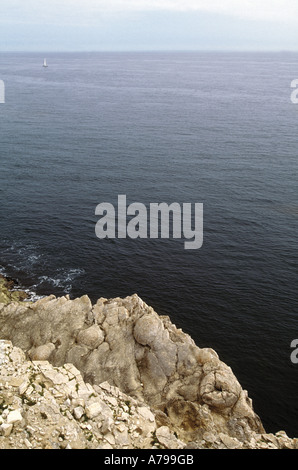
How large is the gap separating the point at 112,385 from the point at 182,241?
41548 mm

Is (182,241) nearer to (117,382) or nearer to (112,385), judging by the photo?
(117,382)

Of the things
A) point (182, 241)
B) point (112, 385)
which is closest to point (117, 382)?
point (112, 385)

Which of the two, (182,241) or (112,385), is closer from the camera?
(112,385)

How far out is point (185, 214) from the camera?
3290 inches

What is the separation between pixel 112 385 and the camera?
36.5 metres

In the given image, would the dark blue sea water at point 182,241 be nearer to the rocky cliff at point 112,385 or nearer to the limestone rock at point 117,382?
the limestone rock at point 117,382

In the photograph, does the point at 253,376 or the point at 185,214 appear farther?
the point at 185,214

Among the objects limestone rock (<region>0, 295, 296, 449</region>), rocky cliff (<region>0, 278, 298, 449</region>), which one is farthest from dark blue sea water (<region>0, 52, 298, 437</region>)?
rocky cliff (<region>0, 278, 298, 449</region>)

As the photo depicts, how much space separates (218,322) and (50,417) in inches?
1323

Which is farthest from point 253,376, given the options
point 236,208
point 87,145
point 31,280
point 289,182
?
point 87,145

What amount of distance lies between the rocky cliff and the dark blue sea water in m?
11.7

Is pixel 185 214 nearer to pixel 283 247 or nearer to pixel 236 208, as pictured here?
pixel 236 208

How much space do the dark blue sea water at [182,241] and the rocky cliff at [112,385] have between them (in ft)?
38.5

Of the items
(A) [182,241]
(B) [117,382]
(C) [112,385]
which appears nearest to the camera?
(C) [112,385]
